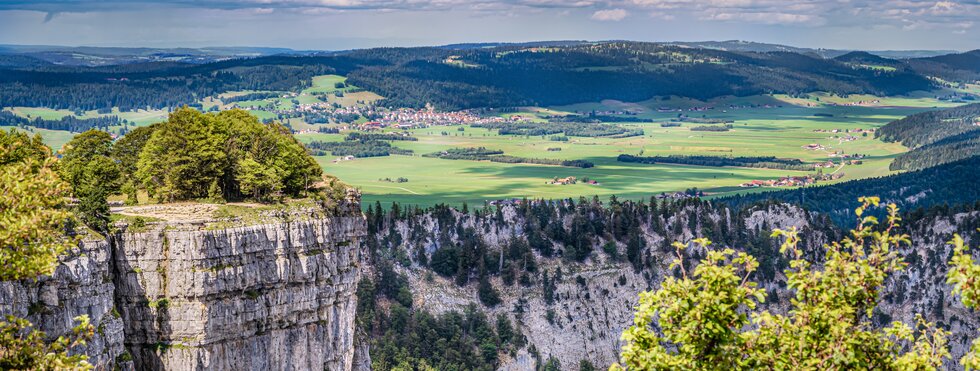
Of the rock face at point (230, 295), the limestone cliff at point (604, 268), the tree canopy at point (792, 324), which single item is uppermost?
the tree canopy at point (792, 324)

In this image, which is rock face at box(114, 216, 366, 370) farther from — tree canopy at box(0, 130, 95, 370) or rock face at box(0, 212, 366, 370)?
tree canopy at box(0, 130, 95, 370)

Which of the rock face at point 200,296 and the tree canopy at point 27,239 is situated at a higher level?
the tree canopy at point 27,239

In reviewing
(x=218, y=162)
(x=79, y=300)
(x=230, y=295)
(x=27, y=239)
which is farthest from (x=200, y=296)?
(x=27, y=239)

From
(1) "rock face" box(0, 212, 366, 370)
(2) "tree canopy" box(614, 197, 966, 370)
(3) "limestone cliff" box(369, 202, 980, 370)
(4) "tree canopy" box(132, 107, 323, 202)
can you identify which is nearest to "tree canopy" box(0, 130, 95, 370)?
(2) "tree canopy" box(614, 197, 966, 370)

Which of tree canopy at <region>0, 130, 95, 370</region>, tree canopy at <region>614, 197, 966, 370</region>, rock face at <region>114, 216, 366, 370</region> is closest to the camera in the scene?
tree canopy at <region>614, 197, 966, 370</region>

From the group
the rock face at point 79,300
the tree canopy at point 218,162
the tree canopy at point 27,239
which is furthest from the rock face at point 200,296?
the tree canopy at point 27,239

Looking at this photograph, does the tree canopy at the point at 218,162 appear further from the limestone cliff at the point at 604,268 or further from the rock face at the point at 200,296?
the limestone cliff at the point at 604,268

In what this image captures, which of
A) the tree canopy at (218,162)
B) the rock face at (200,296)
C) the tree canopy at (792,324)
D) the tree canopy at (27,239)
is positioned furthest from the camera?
the tree canopy at (218,162)

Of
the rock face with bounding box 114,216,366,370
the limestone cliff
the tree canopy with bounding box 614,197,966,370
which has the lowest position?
the limestone cliff

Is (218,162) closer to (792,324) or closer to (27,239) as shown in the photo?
(27,239)
